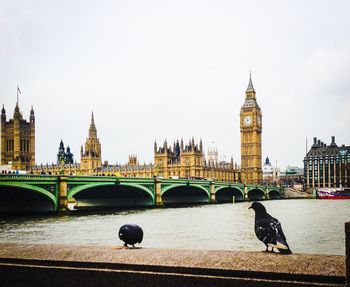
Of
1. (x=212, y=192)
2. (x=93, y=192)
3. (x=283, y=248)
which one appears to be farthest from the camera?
(x=212, y=192)

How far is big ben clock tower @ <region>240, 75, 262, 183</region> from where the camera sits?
518 feet

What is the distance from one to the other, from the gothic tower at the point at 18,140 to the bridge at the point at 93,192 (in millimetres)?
71635

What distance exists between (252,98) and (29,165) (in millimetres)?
73201

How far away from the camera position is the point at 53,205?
44375 millimetres

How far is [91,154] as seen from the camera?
146000 mm

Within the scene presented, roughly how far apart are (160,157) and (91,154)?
24342mm

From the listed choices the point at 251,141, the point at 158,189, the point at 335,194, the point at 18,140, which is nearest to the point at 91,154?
the point at 18,140

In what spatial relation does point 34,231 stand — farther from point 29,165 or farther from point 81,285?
point 29,165

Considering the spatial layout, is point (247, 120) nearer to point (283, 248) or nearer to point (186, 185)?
point (186, 185)

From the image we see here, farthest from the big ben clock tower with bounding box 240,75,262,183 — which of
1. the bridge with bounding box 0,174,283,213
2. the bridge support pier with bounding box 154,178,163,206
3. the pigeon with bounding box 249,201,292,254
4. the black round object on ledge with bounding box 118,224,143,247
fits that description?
the pigeon with bounding box 249,201,292,254

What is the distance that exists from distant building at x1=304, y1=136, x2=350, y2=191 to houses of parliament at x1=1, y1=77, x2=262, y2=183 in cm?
1564

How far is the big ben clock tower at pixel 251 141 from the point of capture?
518 ft

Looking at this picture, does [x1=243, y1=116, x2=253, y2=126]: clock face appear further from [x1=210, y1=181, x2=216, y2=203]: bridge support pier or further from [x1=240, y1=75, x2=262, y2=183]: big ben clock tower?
[x1=210, y1=181, x2=216, y2=203]: bridge support pier

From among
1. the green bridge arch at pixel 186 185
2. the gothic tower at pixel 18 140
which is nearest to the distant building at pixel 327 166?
the green bridge arch at pixel 186 185
